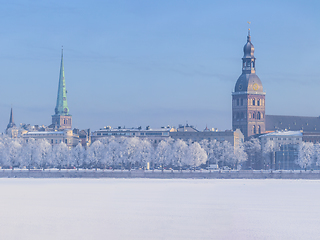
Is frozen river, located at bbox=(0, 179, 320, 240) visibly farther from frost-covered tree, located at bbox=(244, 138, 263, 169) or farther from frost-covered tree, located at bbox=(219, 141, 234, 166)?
frost-covered tree, located at bbox=(244, 138, 263, 169)

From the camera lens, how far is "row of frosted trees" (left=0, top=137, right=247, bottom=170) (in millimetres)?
121812

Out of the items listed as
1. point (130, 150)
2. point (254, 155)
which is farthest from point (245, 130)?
point (130, 150)

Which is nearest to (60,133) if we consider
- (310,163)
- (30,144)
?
(30,144)

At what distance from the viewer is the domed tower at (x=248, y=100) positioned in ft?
511

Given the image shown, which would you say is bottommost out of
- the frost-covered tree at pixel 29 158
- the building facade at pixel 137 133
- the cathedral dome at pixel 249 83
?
the frost-covered tree at pixel 29 158

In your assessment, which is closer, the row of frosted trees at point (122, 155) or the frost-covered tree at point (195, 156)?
the frost-covered tree at point (195, 156)

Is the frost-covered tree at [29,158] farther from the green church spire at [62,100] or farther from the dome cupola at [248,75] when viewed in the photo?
the green church spire at [62,100]

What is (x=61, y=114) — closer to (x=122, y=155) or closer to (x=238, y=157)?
(x=122, y=155)

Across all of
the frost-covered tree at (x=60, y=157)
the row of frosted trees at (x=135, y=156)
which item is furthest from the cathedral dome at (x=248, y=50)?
the frost-covered tree at (x=60, y=157)

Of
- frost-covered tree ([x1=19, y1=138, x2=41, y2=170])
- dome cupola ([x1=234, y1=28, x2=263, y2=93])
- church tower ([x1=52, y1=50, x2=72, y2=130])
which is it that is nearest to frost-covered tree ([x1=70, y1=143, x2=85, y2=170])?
frost-covered tree ([x1=19, y1=138, x2=41, y2=170])

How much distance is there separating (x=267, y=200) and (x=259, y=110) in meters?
103

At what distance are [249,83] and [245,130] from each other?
10965 mm

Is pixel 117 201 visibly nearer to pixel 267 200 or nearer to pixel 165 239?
pixel 267 200

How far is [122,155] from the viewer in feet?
404
